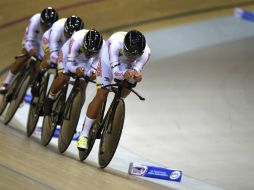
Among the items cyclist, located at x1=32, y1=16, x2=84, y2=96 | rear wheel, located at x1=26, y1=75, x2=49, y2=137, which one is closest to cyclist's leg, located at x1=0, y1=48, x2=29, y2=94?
cyclist, located at x1=32, y1=16, x2=84, y2=96

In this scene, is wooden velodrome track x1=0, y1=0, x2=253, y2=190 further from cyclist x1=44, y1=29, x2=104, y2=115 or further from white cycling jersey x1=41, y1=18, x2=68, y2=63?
white cycling jersey x1=41, y1=18, x2=68, y2=63

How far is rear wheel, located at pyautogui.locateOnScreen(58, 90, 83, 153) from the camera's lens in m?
6.40

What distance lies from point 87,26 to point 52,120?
5698 millimetres

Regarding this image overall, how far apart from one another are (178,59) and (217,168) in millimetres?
4390

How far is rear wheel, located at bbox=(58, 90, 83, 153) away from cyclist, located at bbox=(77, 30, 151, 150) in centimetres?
41

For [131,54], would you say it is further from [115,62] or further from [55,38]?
[55,38]

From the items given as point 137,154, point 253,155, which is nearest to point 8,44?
point 137,154

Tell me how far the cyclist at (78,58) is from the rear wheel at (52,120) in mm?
52

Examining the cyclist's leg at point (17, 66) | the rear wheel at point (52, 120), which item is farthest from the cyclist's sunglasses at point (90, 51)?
the cyclist's leg at point (17, 66)

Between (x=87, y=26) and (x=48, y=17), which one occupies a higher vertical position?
(x=48, y=17)

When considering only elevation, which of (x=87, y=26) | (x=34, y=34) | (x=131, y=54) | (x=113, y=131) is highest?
(x=131, y=54)

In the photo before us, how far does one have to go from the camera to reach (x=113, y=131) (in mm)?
5789

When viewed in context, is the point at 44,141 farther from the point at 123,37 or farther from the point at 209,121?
the point at 209,121

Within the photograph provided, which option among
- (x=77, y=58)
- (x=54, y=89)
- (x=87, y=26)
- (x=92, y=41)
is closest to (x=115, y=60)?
(x=92, y=41)
